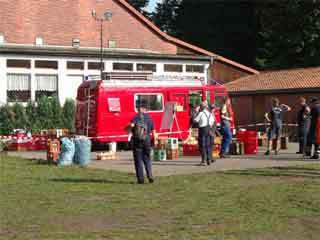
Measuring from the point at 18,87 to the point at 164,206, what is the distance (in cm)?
2962

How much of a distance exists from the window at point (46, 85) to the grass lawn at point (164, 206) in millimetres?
23460

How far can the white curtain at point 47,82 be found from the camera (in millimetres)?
42156

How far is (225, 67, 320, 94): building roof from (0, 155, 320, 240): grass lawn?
2710 cm

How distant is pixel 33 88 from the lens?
1651 inches

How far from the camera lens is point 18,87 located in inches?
1626

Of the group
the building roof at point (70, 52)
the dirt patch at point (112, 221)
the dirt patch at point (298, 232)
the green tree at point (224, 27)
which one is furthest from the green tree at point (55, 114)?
the green tree at point (224, 27)

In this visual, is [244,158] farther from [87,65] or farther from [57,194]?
[87,65]

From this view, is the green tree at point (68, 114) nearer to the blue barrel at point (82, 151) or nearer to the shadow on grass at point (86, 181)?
the blue barrel at point (82, 151)

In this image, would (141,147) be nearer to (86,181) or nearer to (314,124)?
(86,181)

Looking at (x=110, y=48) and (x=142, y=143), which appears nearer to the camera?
(x=142, y=143)

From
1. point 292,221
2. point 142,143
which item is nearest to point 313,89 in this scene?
point 142,143

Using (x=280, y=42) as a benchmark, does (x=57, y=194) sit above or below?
below

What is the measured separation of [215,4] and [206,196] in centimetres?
6103

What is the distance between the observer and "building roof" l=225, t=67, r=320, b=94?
45719 millimetres
